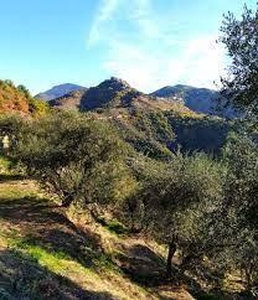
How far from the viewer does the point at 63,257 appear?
110ft

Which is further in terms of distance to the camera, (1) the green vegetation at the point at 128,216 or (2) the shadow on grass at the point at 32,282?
(1) the green vegetation at the point at 128,216

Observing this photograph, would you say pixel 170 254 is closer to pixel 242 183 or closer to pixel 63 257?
pixel 63 257

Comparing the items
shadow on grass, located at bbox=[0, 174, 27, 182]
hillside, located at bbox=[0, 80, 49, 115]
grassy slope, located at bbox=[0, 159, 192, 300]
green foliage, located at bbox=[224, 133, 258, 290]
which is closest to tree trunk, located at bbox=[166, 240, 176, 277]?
grassy slope, located at bbox=[0, 159, 192, 300]

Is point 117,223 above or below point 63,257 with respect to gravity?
below

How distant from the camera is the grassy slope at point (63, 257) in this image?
2483 centimetres

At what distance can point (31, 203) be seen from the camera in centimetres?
4509

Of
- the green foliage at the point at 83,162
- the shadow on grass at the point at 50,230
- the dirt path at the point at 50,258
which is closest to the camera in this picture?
the dirt path at the point at 50,258

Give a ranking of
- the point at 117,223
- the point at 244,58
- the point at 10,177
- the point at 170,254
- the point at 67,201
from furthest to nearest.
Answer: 1. the point at 10,177
2. the point at 117,223
3. the point at 67,201
4. the point at 170,254
5. the point at 244,58

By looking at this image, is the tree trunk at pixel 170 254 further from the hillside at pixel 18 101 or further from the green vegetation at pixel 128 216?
the hillside at pixel 18 101

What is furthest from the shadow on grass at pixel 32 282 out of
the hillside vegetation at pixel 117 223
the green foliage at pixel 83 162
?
the green foliage at pixel 83 162

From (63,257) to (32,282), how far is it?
10258mm

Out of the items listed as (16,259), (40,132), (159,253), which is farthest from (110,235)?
(16,259)

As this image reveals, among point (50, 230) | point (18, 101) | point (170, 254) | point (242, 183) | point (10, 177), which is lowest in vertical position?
point (170, 254)

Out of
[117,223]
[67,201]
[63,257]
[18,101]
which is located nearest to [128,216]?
[117,223]
